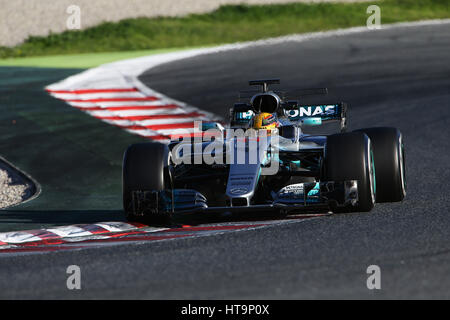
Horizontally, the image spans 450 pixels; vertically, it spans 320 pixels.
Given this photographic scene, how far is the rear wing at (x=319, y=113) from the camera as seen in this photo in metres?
10.2

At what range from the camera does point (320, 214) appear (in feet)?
29.7

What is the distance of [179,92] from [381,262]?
1341 cm

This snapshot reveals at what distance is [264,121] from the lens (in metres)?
9.65

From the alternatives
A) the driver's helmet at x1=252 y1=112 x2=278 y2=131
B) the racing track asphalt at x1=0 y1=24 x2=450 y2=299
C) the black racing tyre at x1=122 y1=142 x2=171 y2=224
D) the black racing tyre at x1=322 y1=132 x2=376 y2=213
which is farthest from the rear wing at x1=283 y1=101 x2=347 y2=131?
the black racing tyre at x1=122 y1=142 x2=171 y2=224

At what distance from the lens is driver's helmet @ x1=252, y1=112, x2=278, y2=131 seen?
31.6ft

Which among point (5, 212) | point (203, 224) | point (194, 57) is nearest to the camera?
point (203, 224)

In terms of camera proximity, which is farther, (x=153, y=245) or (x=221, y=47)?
(x=221, y=47)

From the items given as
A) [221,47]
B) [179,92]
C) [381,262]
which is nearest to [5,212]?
[381,262]

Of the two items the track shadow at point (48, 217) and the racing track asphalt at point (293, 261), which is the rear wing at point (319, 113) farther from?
the track shadow at point (48, 217)

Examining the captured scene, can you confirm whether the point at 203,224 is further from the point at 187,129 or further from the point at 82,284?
the point at 187,129

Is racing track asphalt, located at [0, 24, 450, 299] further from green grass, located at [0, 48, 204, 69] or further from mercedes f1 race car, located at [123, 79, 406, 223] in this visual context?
green grass, located at [0, 48, 204, 69]

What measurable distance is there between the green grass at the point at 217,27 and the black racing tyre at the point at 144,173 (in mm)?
15549

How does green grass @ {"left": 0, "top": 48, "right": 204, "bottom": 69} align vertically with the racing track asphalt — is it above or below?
above

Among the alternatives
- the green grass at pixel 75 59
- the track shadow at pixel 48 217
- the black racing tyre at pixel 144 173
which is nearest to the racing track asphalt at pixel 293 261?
the black racing tyre at pixel 144 173
